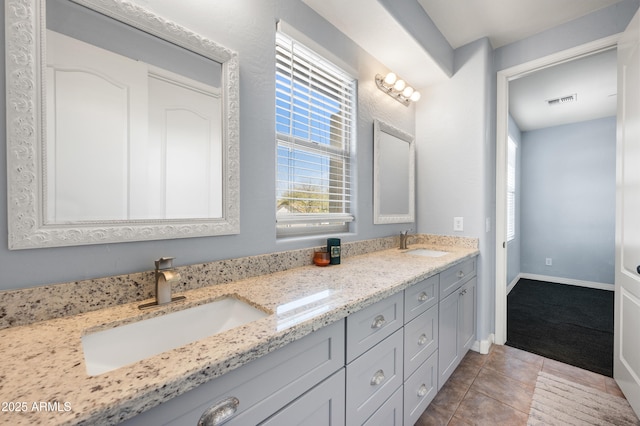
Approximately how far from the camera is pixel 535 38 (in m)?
2.15

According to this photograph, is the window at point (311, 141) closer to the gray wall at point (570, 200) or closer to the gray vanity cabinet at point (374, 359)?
the gray vanity cabinet at point (374, 359)

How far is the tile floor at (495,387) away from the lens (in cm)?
150

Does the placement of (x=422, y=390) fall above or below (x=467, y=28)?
below

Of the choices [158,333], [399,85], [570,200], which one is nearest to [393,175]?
[399,85]

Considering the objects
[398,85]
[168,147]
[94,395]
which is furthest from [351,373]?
[398,85]

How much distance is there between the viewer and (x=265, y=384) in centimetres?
70

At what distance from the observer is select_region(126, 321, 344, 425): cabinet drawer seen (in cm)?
56

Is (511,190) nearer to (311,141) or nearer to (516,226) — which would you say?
(516,226)

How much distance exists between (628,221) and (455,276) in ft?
3.35

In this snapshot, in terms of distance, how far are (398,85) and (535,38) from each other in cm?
117

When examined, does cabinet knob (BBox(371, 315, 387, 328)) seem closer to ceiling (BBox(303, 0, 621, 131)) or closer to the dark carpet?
ceiling (BBox(303, 0, 621, 131))

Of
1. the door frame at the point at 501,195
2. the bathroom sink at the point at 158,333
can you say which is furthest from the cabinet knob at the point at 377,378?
the door frame at the point at 501,195

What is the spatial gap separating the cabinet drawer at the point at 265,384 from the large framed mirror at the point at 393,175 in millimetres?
1285

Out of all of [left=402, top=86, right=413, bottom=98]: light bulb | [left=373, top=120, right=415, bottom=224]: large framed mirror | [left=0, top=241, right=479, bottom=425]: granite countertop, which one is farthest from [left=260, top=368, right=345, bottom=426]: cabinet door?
[left=402, top=86, right=413, bottom=98]: light bulb
